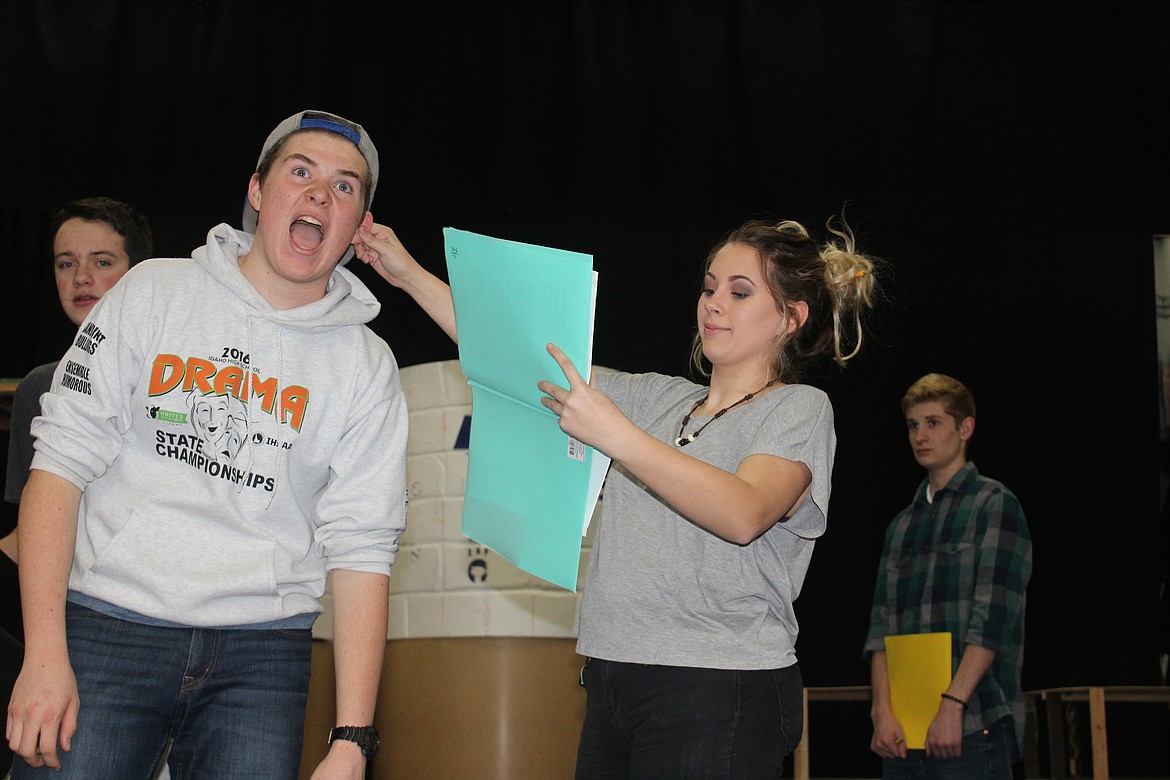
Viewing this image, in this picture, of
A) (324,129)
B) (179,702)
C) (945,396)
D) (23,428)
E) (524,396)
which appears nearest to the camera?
(179,702)

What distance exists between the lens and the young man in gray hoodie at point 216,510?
4.27 feet

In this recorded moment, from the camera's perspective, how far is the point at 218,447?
1.41 metres

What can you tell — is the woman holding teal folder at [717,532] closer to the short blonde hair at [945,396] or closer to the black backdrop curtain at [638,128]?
the short blonde hair at [945,396]

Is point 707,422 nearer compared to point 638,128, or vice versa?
point 707,422

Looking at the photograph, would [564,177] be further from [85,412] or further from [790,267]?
[85,412]

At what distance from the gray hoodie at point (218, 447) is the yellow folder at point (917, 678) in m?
1.69

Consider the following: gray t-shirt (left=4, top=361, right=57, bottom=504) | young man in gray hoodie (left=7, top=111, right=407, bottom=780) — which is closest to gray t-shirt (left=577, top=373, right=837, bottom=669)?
young man in gray hoodie (left=7, top=111, right=407, bottom=780)

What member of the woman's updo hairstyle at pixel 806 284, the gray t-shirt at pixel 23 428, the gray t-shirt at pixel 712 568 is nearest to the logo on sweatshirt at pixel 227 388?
the gray t-shirt at pixel 712 568

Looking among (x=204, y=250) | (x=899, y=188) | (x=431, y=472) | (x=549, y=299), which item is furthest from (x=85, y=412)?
(x=899, y=188)

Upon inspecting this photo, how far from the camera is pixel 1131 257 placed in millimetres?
3666

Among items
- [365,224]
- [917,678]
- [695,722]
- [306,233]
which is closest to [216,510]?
[306,233]

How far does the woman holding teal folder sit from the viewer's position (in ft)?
4.49

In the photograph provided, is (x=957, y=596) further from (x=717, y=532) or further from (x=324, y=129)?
(x=324, y=129)

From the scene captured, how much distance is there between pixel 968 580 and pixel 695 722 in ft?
5.27
